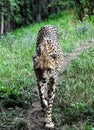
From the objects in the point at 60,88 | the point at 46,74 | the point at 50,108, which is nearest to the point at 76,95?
the point at 60,88

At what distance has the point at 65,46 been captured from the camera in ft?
44.1

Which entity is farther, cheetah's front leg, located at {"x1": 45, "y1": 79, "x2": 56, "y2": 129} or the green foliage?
the green foliage

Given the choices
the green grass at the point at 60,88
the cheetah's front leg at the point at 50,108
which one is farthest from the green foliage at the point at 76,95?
the cheetah's front leg at the point at 50,108

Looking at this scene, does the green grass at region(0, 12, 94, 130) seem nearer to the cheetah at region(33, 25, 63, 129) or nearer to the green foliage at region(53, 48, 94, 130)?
the green foliage at region(53, 48, 94, 130)

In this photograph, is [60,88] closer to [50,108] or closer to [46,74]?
[50,108]

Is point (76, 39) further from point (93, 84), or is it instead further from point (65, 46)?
point (93, 84)

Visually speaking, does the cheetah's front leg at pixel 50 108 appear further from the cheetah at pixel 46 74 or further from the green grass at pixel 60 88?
the green grass at pixel 60 88

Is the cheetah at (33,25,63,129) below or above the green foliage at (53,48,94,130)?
above

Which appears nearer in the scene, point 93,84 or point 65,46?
point 93,84

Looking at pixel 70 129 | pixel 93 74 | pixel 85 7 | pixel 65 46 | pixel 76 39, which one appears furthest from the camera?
pixel 85 7

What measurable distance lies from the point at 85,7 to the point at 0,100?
13730 mm

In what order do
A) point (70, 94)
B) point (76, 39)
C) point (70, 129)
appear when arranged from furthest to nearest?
point (76, 39) < point (70, 94) < point (70, 129)

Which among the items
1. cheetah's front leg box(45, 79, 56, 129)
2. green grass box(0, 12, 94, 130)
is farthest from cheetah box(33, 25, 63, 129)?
green grass box(0, 12, 94, 130)

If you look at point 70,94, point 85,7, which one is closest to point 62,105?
point 70,94
